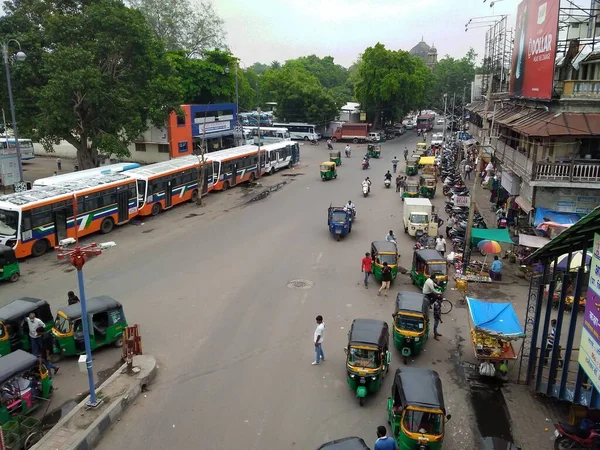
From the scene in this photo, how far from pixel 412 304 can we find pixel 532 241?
775 cm

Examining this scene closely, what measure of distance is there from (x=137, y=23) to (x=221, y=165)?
33.0 feet

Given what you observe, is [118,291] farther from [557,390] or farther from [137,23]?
[137,23]

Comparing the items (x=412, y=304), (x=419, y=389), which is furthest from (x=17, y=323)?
(x=412, y=304)

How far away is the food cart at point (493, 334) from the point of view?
39.0 ft

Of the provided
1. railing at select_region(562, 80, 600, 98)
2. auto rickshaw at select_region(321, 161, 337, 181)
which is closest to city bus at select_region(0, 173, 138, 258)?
auto rickshaw at select_region(321, 161, 337, 181)

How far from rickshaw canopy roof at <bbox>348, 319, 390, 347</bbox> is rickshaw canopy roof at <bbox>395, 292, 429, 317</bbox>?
1.03m

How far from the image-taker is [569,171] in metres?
20.0

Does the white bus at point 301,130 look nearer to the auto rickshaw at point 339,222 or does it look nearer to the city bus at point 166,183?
the city bus at point 166,183

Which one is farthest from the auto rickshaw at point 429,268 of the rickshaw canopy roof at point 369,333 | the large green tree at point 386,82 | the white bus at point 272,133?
the large green tree at point 386,82

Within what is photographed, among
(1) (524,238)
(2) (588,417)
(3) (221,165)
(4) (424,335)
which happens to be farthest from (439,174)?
(2) (588,417)

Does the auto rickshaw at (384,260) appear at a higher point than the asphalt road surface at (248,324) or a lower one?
higher

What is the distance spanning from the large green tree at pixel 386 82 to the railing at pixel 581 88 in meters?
47.0

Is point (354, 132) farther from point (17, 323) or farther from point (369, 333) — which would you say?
point (17, 323)

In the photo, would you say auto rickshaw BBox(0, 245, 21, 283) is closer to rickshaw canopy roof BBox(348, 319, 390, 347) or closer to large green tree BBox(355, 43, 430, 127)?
rickshaw canopy roof BBox(348, 319, 390, 347)
